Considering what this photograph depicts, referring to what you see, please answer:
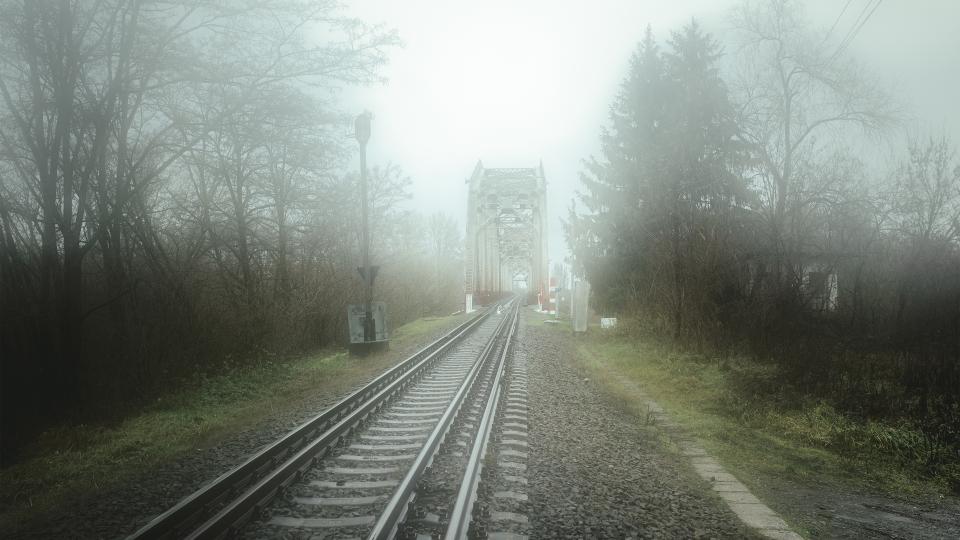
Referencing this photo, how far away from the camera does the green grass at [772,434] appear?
5.20 meters

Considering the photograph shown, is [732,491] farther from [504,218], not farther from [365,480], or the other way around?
[504,218]

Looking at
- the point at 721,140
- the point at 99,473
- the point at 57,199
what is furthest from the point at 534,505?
the point at 721,140

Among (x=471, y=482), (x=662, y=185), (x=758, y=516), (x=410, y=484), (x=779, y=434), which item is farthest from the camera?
(x=662, y=185)

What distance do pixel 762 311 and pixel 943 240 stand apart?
175 inches

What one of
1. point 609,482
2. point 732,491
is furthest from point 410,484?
point 732,491

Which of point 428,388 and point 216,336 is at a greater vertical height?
point 216,336

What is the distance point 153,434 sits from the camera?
6.77m

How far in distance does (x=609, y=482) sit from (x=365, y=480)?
2.16 m

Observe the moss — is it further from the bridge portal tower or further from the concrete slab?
the bridge portal tower

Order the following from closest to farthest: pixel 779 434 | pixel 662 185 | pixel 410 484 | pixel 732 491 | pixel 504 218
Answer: pixel 410 484, pixel 732 491, pixel 779 434, pixel 662 185, pixel 504 218

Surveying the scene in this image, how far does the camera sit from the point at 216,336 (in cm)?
1057

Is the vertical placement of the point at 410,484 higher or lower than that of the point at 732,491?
higher

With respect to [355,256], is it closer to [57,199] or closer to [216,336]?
[216,336]

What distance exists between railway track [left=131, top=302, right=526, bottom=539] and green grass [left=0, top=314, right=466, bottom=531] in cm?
137
